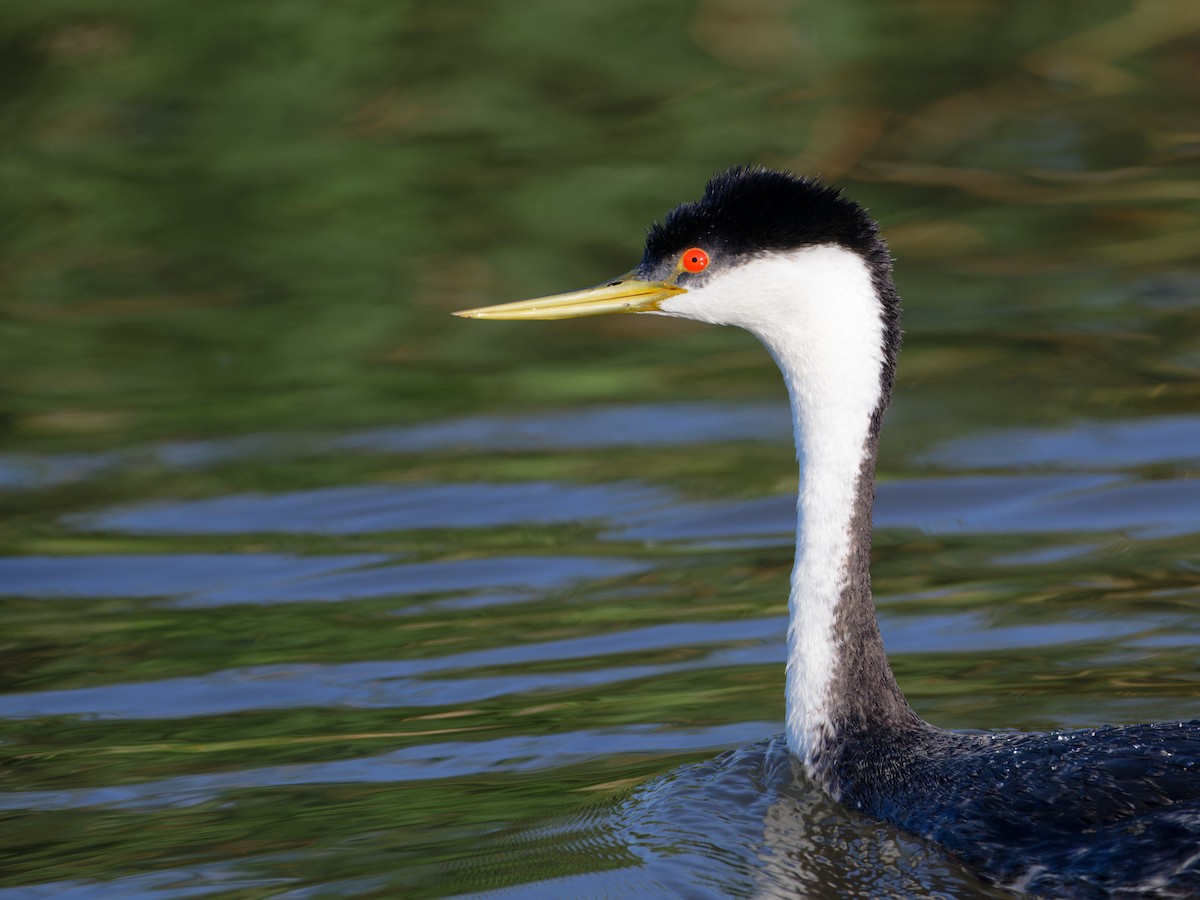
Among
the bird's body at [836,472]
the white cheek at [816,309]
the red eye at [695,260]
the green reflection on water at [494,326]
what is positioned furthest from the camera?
the green reflection on water at [494,326]

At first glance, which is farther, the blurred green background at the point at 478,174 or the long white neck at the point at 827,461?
the blurred green background at the point at 478,174

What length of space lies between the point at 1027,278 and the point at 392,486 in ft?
14.8

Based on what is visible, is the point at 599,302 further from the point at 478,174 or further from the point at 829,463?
the point at 478,174

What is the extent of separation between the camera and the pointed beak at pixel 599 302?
6.88 m

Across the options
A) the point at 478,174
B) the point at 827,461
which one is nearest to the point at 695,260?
the point at 827,461

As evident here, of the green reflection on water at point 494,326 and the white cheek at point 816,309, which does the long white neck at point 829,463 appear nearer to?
the white cheek at point 816,309

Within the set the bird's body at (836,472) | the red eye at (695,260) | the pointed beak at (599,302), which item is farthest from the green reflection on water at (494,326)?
the red eye at (695,260)

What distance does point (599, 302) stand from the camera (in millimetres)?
6980

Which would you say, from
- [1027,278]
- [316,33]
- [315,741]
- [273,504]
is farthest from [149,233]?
[315,741]

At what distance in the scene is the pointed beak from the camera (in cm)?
688

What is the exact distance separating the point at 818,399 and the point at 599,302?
0.92 m

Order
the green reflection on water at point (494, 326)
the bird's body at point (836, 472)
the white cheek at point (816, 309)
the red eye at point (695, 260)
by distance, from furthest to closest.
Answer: the green reflection on water at point (494, 326) < the red eye at point (695, 260) < the white cheek at point (816, 309) < the bird's body at point (836, 472)

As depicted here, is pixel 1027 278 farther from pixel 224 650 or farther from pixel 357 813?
pixel 357 813

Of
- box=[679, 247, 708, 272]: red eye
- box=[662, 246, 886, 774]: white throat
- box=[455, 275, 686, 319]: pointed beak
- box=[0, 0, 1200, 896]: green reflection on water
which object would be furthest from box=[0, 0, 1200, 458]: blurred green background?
box=[662, 246, 886, 774]: white throat
